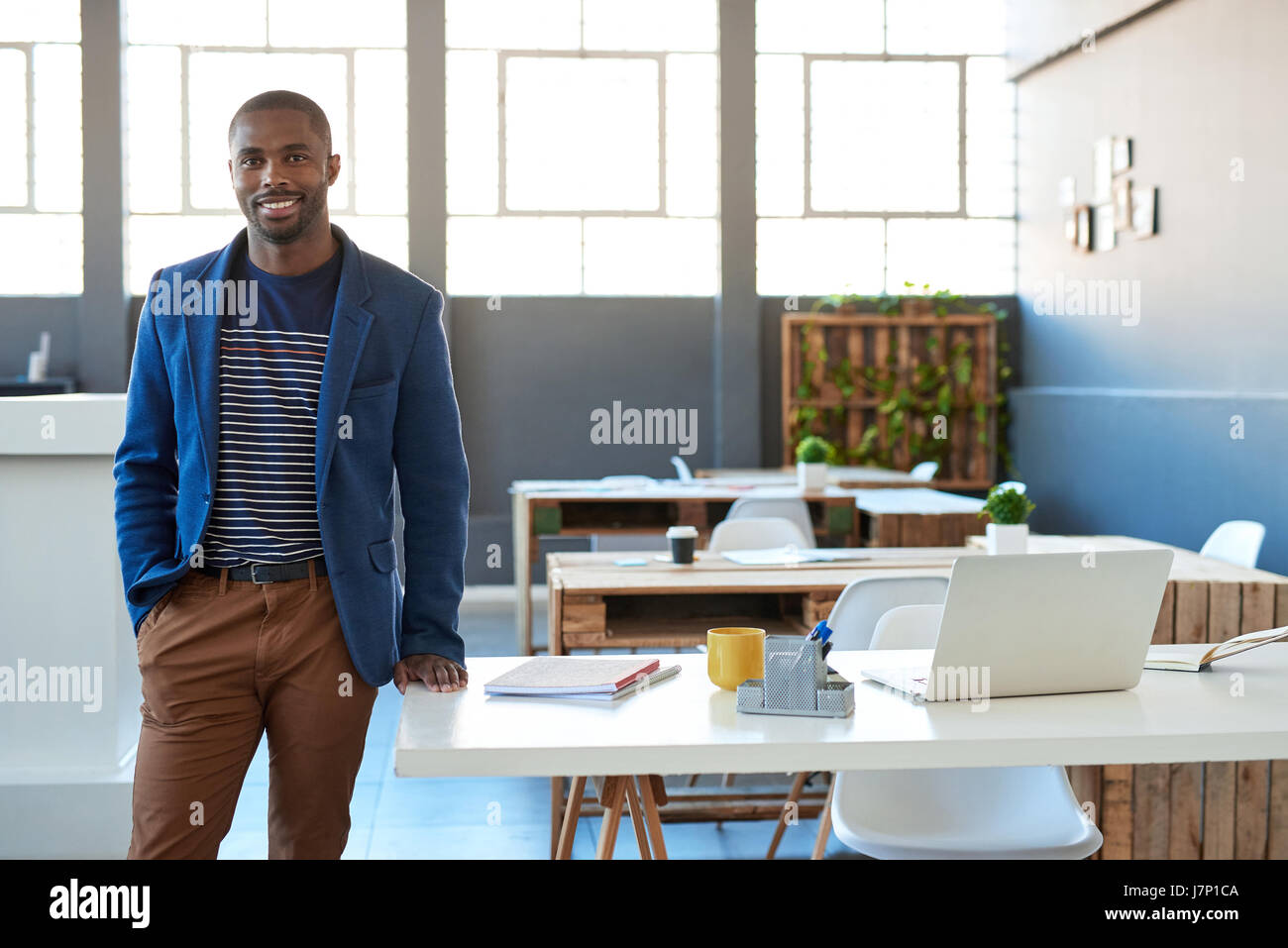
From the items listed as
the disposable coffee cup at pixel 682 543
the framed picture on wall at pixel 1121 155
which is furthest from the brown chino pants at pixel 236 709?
the framed picture on wall at pixel 1121 155

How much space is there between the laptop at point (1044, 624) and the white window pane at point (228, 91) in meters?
7.86

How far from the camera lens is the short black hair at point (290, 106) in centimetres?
191

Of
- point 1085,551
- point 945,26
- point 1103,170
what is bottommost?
point 1085,551

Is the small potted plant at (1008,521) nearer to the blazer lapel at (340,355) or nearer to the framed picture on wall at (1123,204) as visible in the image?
the blazer lapel at (340,355)

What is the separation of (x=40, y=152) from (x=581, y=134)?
12.7 ft

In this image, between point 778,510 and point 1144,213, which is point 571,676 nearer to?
point 778,510

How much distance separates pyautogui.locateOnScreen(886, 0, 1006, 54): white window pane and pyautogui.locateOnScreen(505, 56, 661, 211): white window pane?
193 cm

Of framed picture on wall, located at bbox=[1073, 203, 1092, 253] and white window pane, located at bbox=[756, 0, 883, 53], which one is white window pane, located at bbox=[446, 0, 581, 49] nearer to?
white window pane, located at bbox=[756, 0, 883, 53]

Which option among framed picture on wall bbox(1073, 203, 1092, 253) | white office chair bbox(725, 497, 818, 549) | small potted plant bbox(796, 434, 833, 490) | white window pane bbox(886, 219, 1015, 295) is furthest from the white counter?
white window pane bbox(886, 219, 1015, 295)

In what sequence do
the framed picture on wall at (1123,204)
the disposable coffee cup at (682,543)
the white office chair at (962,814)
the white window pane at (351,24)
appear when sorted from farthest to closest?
the white window pane at (351,24), the framed picture on wall at (1123,204), the disposable coffee cup at (682,543), the white office chair at (962,814)

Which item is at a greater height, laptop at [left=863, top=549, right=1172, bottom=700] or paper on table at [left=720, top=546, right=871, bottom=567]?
laptop at [left=863, top=549, right=1172, bottom=700]

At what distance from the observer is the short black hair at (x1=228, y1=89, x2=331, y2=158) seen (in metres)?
1.91

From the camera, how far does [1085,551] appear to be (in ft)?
7.57

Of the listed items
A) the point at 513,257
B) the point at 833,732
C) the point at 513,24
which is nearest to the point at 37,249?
the point at 513,257
